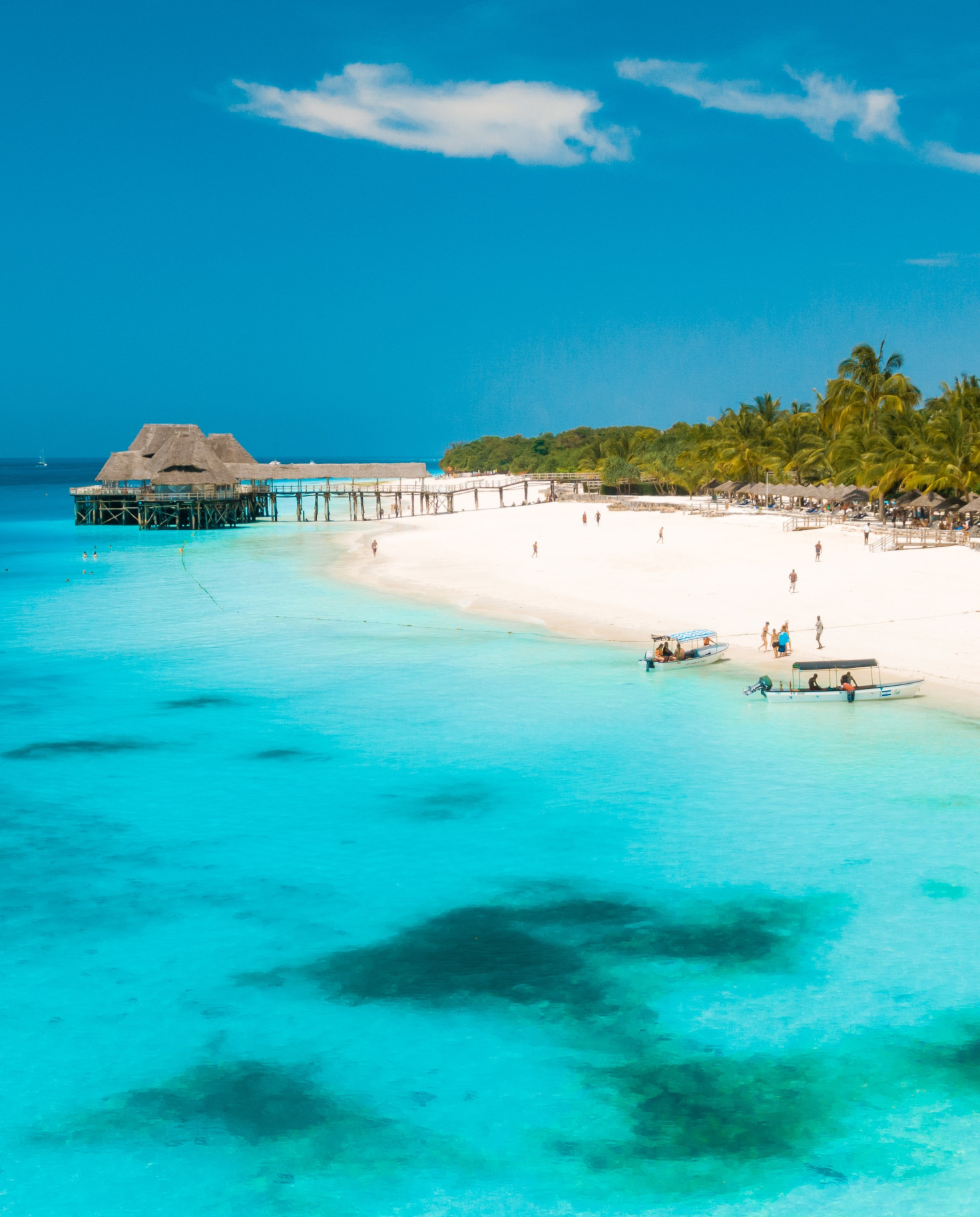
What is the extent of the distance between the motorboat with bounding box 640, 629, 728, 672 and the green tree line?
2741 centimetres

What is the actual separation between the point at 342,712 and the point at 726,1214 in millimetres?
18349

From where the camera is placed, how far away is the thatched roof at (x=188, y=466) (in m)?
95.0

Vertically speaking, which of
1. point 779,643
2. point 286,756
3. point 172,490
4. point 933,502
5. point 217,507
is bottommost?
point 286,756

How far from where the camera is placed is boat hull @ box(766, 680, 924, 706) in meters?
25.7

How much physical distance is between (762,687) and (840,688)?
188 cm

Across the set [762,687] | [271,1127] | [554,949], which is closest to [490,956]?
[554,949]

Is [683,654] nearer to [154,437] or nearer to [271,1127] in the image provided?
[271,1127]

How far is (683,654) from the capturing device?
2959 cm

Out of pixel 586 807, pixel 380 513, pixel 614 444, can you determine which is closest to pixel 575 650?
pixel 586 807

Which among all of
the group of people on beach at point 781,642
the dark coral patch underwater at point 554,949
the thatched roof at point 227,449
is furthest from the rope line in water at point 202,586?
the thatched roof at point 227,449

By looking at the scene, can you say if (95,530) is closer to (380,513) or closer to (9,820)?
(380,513)

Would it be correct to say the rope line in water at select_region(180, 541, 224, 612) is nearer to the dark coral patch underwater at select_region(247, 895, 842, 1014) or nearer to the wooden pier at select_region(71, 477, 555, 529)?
the wooden pier at select_region(71, 477, 555, 529)

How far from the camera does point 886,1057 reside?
11.5m

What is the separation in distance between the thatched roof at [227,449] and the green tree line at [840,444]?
133 feet
